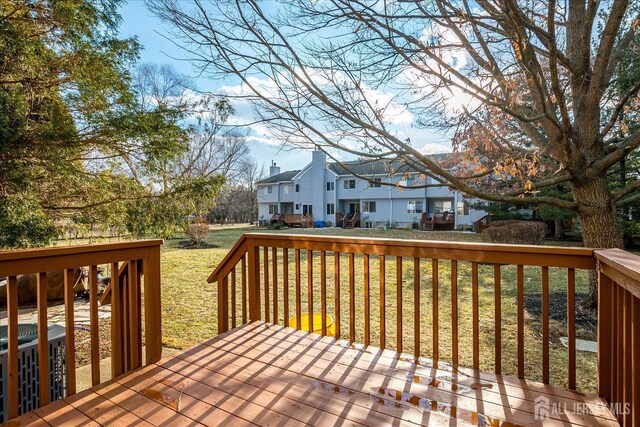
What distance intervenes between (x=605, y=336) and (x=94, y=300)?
3232mm

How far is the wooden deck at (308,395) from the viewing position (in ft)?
6.35

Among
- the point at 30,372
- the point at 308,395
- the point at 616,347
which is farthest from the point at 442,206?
the point at 30,372

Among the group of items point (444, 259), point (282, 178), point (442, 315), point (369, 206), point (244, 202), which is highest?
point (282, 178)

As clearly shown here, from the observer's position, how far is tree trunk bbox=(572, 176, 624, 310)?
4156 millimetres

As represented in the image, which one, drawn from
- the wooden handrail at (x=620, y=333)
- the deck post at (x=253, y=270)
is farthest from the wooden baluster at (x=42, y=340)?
the wooden handrail at (x=620, y=333)

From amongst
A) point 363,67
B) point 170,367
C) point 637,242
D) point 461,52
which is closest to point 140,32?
point 363,67

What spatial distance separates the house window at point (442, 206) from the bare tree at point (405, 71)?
2092cm

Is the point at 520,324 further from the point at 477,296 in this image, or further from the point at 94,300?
the point at 94,300

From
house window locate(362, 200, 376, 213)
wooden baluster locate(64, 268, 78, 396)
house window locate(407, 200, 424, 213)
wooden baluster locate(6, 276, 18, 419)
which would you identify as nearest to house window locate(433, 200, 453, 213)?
house window locate(407, 200, 424, 213)

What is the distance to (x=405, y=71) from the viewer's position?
3.68 meters

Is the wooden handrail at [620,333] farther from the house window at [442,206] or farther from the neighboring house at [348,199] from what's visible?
the house window at [442,206]

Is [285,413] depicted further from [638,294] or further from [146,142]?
[146,142]

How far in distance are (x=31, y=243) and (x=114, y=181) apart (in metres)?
1.46

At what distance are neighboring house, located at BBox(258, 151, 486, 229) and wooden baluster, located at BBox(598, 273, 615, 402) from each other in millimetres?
20245
